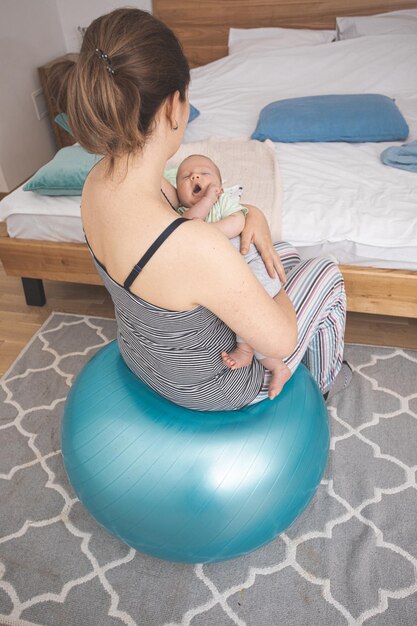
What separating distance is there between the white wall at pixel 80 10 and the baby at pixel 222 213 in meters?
2.51

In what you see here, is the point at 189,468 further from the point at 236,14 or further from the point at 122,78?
the point at 236,14

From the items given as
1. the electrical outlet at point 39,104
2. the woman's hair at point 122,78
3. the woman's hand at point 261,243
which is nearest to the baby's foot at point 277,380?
the woman's hand at point 261,243

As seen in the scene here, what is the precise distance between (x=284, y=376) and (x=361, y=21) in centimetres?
256

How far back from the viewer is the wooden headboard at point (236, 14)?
9.75ft

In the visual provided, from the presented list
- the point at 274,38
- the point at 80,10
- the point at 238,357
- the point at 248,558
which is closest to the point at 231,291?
the point at 238,357

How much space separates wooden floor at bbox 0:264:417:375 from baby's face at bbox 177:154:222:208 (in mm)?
1015

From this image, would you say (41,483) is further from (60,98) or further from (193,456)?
(60,98)

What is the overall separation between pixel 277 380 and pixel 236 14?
2.78 metres

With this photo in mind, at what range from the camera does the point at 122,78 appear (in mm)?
780

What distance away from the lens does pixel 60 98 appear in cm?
104

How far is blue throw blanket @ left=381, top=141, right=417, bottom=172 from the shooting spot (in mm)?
2002

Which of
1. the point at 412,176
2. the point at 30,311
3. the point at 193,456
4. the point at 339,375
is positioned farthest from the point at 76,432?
the point at 412,176

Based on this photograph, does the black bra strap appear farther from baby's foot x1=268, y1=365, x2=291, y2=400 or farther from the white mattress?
the white mattress

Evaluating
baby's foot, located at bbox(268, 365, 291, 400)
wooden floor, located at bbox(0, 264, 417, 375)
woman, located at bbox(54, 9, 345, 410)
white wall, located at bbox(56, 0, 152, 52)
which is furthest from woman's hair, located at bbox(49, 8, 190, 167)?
white wall, located at bbox(56, 0, 152, 52)
